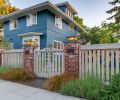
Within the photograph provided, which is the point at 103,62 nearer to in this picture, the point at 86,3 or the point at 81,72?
the point at 81,72

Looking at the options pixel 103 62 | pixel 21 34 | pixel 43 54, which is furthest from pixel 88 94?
pixel 21 34

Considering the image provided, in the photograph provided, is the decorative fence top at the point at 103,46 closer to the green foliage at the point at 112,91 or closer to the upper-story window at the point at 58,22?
the green foliage at the point at 112,91

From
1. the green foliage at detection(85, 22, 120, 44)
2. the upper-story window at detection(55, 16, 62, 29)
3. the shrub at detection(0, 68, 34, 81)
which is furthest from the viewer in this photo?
the green foliage at detection(85, 22, 120, 44)

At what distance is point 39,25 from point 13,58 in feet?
27.3

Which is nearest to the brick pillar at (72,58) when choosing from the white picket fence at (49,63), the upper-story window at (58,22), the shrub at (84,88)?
the white picket fence at (49,63)

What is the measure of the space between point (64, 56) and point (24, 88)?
216 cm

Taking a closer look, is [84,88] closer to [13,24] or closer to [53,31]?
[53,31]

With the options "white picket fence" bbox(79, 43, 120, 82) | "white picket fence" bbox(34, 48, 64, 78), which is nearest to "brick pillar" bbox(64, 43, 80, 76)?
"white picket fence" bbox(79, 43, 120, 82)

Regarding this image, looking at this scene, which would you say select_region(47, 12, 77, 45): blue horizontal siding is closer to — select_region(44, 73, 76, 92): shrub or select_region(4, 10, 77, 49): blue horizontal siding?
select_region(4, 10, 77, 49): blue horizontal siding

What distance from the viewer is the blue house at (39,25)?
671 inches

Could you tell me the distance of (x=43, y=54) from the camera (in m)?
8.48

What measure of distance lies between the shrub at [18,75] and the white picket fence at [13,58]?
4.15ft

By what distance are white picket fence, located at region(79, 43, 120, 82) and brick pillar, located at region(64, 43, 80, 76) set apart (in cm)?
19

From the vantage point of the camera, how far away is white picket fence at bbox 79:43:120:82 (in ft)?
18.8
